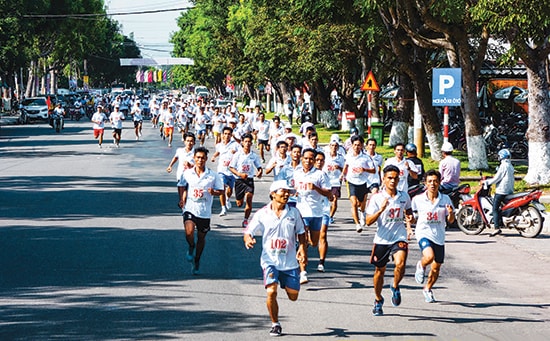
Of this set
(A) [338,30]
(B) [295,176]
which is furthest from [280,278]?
(A) [338,30]

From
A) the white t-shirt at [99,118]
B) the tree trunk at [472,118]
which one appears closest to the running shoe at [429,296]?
the tree trunk at [472,118]

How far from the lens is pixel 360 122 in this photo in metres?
46.0

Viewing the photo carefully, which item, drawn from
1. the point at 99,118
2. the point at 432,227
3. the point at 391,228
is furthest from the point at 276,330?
the point at 99,118

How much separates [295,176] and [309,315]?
2.98m

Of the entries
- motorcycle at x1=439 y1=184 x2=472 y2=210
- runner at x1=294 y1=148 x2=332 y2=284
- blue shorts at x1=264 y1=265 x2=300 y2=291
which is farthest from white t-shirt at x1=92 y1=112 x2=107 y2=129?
blue shorts at x1=264 y1=265 x2=300 y2=291

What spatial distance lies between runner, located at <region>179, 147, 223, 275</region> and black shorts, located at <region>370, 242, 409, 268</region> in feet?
9.28

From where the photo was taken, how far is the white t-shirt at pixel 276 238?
9102 millimetres

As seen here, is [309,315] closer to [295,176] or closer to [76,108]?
[295,176]

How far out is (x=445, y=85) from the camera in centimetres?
2222

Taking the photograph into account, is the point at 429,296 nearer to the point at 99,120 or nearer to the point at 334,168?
the point at 334,168

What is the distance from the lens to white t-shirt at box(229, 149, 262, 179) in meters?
17.4

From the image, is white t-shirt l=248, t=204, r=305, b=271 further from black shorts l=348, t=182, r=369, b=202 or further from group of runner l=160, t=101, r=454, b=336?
black shorts l=348, t=182, r=369, b=202

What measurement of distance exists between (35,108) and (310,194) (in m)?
53.2

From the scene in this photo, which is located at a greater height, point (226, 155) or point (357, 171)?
point (226, 155)
